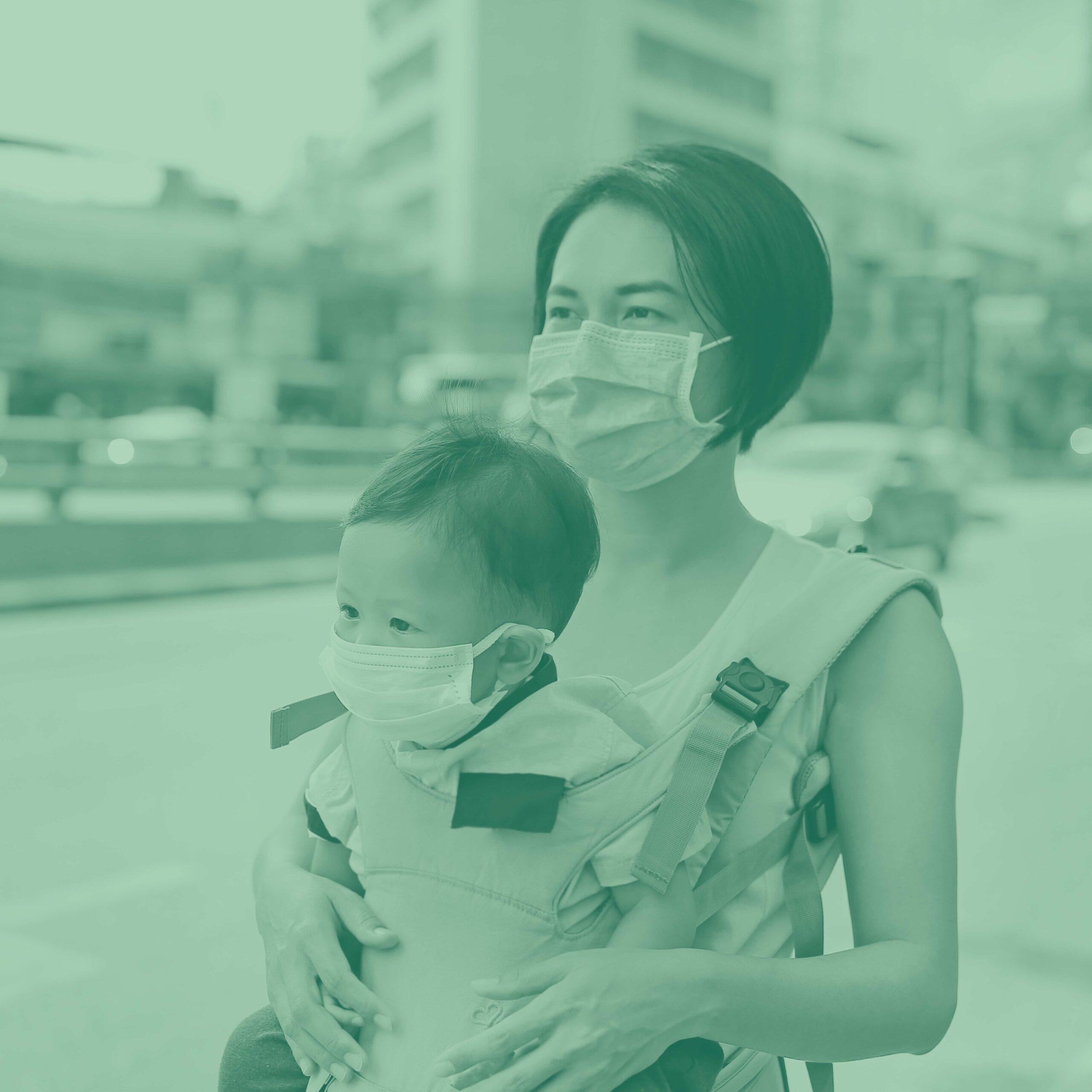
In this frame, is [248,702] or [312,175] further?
[312,175]

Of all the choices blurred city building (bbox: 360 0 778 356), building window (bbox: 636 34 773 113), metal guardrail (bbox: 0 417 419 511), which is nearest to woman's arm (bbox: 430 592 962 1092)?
metal guardrail (bbox: 0 417 419 511)

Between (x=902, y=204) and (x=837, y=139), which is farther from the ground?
(x=837, y=139)

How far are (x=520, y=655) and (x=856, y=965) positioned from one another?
1.47 feet

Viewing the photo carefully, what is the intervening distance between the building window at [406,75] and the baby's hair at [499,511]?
213ft

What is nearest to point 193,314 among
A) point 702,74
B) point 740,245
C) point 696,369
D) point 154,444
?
point 154,444

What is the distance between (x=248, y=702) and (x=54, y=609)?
11.8 feet

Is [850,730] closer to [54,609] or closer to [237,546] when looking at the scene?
[54,609]

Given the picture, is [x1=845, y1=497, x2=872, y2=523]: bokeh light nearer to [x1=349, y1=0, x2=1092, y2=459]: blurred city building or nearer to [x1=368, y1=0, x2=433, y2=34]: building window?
[x1=349, y1=0, x2=1092, y2=459]: blurred city building

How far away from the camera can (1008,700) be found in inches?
321

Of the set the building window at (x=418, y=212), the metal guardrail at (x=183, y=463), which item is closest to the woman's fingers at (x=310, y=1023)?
the metal guardrail at (x=183, y=463)

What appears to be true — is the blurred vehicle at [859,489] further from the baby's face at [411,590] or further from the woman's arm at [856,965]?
the baby's face at [411,590]

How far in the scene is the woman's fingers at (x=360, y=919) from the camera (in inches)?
55.9

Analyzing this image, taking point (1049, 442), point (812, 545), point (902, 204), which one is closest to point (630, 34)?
point (902, 204)

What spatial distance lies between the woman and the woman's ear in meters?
0.17
